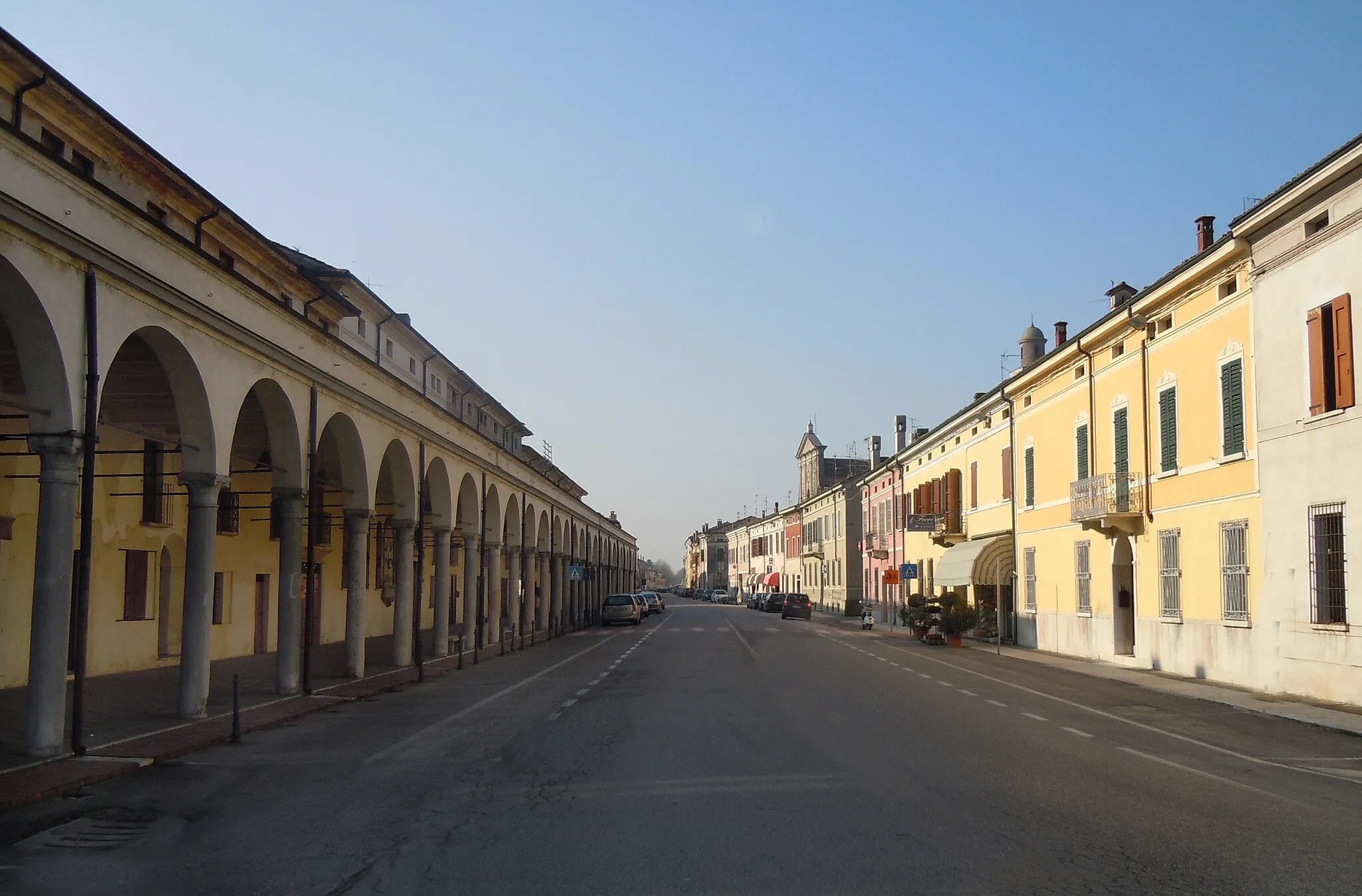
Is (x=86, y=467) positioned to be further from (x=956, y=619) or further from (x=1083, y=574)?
(x=956, y=619)

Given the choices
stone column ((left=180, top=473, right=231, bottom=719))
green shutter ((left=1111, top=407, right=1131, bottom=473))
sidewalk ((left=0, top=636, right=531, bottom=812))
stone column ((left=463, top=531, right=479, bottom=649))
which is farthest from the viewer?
stone column ((left=463, top=531, right=479, bottom=649))

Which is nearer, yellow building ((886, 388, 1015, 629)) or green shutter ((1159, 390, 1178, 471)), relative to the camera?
green shutter ((1159, 390, 1178, 471))

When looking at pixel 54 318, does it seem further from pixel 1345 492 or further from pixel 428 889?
pixel 1345 492

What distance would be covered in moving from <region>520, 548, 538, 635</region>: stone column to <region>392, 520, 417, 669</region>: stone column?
13.7m

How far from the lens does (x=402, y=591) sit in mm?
26156

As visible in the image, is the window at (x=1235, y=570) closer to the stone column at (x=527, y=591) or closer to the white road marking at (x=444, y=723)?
the white road marking at (x=444, y=723)

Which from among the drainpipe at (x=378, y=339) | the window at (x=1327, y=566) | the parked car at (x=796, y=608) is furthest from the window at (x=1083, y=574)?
the parked car at (x=796, y=608)

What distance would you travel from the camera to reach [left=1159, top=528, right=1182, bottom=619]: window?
24.4m

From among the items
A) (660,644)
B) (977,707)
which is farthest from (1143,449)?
(660,644)

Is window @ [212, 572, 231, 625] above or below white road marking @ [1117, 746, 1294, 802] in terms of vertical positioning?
above

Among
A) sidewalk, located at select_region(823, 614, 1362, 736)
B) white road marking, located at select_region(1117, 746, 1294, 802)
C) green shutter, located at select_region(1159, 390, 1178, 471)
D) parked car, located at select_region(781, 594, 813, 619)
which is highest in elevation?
green shutter, located at select_region(1159, 390, 1178, 471)

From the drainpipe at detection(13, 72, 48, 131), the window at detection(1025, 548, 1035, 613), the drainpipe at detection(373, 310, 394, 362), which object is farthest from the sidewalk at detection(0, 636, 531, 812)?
the window at detection(1025, 548, 1035, 613)

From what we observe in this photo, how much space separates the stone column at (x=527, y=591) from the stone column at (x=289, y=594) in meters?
21.2

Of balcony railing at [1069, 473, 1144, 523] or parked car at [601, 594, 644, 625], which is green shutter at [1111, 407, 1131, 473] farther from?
parked car at [601, 594, 644, 625]
